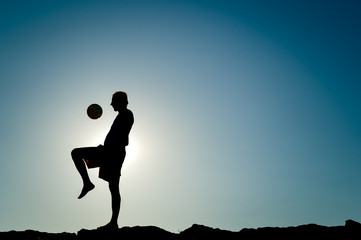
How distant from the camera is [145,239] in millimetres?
5336

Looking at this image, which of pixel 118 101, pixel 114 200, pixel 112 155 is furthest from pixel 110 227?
pixel 118 101

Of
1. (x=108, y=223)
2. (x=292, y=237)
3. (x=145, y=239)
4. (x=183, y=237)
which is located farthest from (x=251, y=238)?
(x=108, y=223)

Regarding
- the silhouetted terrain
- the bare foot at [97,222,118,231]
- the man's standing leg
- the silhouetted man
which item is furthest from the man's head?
the silhouetted terrain

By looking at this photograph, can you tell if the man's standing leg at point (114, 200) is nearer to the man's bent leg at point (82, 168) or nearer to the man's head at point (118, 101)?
the man's bent leg at point (82, 168)

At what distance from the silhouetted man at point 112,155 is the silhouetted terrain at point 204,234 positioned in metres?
0.49

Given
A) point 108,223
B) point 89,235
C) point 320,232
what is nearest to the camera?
point 89,235

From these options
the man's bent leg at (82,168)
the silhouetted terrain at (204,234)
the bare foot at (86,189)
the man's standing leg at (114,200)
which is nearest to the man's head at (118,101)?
the man's bent leg at (82,168)

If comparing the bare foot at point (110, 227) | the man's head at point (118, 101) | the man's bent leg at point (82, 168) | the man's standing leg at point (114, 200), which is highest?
the man's head at point (118, 101)

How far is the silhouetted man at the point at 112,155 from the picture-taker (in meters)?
5.75

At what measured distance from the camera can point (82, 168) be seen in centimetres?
584

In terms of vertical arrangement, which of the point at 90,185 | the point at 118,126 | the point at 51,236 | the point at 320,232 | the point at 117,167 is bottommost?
the point at 51,236

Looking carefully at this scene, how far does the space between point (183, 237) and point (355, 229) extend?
11.9ft

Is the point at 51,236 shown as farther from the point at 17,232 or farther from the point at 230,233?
the point at 230,233

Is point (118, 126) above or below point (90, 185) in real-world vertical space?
above
